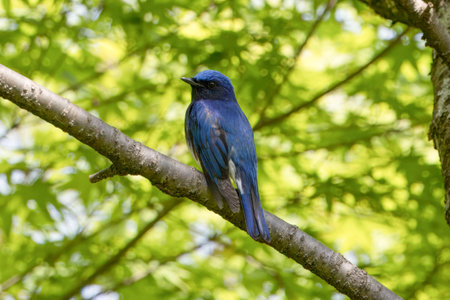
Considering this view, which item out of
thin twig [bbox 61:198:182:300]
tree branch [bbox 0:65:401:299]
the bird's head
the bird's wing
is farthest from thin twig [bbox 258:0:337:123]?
tree branch [bbox 0:65:401:299]

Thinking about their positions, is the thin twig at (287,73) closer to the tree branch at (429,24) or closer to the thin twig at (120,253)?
the thin twig at (120,253)

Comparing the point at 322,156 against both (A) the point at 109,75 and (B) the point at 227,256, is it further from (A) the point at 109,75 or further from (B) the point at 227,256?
(A) the point at 109,75

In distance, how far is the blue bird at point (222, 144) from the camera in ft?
10.2

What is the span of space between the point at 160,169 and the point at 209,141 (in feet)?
3.75

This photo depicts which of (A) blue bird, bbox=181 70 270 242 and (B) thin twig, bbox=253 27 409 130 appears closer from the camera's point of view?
(A) blue bird, bbox=181 70 270 242

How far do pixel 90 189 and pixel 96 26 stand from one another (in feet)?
4.51

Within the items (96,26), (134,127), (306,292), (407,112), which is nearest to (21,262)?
(134,127)

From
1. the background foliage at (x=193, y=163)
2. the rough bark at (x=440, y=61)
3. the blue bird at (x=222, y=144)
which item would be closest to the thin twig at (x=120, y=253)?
the background foliage at (x=193, y=163)

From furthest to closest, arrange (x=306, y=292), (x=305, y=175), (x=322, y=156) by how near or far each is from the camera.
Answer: (x=322, y=156)
(x=305, y=175)
(x=306, y=292)

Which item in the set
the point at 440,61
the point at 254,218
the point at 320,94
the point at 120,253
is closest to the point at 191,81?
the point at 320,94

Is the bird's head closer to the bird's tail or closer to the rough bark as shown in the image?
the bird's tail

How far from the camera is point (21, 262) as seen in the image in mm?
4406

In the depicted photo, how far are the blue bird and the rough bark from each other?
1147mm

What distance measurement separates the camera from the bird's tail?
2889 mm
